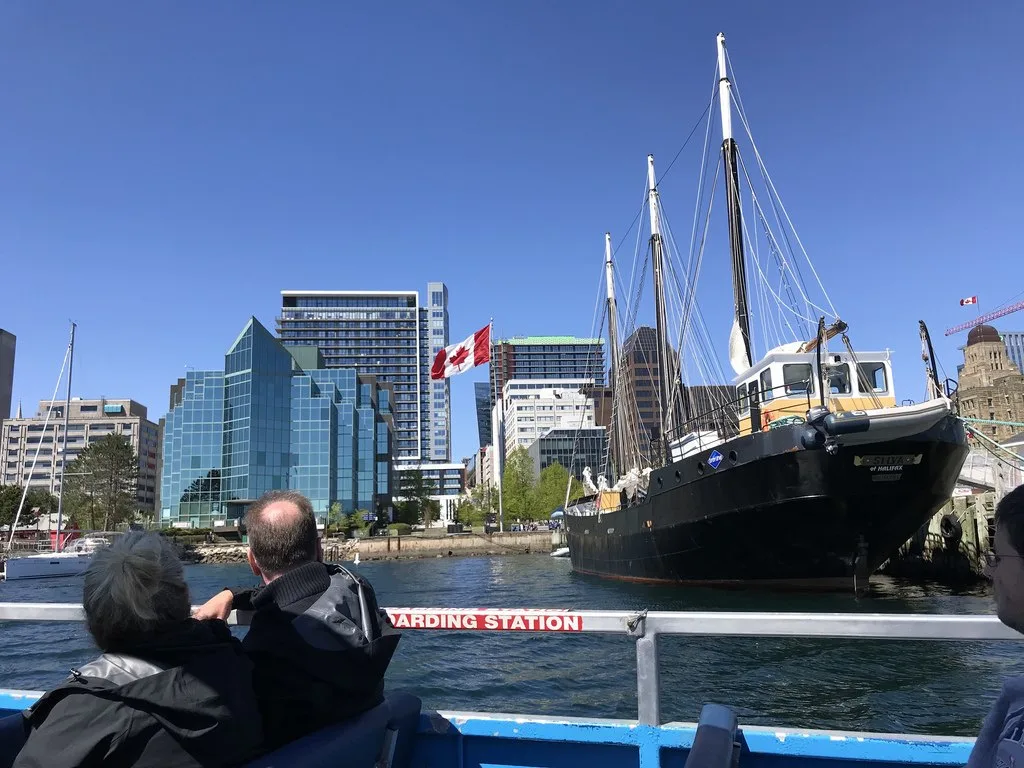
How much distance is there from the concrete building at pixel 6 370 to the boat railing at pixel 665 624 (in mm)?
162423

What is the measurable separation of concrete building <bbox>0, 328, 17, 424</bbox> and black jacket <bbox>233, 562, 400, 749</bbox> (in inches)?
6396

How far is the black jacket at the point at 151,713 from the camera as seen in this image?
1.76 metres

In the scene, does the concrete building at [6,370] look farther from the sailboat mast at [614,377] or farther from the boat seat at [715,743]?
the boat seat at [715,743]

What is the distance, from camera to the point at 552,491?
83.2 metres

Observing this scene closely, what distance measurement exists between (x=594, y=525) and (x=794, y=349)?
13.1 metres

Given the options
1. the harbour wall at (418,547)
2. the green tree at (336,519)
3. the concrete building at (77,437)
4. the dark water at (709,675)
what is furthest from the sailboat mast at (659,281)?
the concrete building at (77,437)

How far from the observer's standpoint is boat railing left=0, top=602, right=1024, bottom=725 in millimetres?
2242

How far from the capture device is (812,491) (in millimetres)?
15492

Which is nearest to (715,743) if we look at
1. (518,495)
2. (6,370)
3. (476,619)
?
(476,619)

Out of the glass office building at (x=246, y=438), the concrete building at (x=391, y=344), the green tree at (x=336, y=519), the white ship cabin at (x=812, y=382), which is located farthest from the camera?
the concrete building at (x=391, y=344)

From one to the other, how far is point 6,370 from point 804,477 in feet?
536

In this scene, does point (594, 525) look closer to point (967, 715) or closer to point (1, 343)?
point (967, 715)

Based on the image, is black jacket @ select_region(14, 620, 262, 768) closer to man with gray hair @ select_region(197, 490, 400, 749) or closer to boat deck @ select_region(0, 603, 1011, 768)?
man with gray hair @ select_region(197, 490, 400, 749)

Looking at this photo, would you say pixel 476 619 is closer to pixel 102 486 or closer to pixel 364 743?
pixel 364 743
